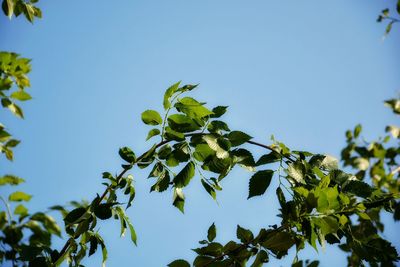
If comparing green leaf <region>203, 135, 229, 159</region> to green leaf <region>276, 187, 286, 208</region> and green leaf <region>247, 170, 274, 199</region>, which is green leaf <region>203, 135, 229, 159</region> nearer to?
green leaf <region>247, 170, 274, 199</region>

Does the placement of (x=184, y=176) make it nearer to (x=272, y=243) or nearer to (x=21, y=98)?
(x=272, y=243)

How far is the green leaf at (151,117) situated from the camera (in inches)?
61.6

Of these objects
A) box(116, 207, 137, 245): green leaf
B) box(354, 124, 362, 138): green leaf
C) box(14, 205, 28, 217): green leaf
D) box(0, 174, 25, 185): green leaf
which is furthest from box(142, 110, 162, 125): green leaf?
box(354, 124, 362, 138): green leaf

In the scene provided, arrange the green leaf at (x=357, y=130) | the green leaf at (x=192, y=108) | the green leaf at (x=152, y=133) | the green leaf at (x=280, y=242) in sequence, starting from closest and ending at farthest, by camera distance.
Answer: the green leaf at (x=280, y=242)
the green leaf at (x=192, y=108)
the green leaf at (x=152, y=133)
the green leaf at (x=357, y=130)

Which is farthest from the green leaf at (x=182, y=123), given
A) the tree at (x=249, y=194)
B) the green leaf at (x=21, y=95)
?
Result: the green leaf at (x=21, y=95)

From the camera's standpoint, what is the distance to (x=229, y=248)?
1.49 metres

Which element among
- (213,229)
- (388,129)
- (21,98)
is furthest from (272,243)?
(388,129)

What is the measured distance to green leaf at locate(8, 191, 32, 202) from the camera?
271cm

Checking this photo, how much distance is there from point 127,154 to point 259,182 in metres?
0.72

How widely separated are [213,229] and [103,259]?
0.68 m

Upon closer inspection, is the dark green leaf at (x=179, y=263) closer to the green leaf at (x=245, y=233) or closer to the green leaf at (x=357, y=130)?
the green leaf at (x=245, y=233)

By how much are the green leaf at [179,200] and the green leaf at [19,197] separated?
1823 mm

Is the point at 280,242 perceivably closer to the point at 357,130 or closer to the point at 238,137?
the point at 238,137

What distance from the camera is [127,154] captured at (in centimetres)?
163
